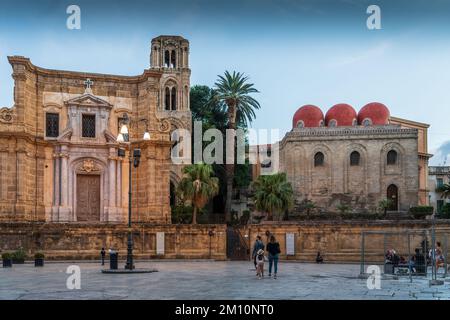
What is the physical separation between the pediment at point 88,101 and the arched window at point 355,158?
2471cm

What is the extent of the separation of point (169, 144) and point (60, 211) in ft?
27.3

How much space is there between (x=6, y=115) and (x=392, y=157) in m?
33.8

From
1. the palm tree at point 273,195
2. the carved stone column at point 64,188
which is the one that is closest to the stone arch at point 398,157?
the palm tree at point 273,195

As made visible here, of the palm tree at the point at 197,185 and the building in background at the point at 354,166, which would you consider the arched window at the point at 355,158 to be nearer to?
the building in background at the point at 354,166

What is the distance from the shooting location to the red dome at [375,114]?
62094mm

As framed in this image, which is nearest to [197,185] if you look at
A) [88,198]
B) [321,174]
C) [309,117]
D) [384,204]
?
[88,198]

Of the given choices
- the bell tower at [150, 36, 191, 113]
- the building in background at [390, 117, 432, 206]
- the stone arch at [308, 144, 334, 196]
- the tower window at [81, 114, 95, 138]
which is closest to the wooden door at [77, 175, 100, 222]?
the tower window at [81, 114, 95, 138]

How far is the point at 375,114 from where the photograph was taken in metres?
62.3

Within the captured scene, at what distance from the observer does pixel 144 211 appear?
145 feet

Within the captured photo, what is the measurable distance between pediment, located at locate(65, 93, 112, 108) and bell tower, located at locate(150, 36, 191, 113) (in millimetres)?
19685

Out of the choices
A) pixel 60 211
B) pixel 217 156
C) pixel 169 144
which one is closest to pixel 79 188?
pixel 60 211

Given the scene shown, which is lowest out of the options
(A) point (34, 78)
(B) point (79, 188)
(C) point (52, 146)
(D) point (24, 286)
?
(D) point (24, 286)

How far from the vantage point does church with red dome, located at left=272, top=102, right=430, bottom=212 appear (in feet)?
193
